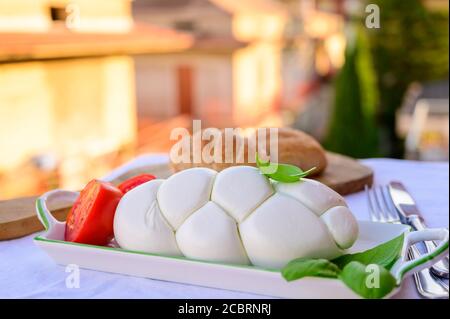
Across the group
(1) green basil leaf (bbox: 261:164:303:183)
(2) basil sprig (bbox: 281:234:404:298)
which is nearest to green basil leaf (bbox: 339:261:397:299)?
(2) basil sprig (bbox: 281:234:404:298)

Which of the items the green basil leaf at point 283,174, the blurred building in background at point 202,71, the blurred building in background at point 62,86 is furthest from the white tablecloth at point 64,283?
the blurred building in background at point 202,71

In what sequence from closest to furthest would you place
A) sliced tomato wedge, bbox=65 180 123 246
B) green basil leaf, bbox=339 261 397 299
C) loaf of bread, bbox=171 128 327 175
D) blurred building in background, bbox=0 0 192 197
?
green basil leaf, bbox=339 261 397 299 → sliced tomato wedge, bbox=65 180 123 246 → loaf of bread, bbox=171 128 327 175 → blurred building in background, bbox=0 0 192 197

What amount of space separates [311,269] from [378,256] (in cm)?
9

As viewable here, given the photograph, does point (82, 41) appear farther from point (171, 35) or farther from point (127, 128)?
point (127, 128)

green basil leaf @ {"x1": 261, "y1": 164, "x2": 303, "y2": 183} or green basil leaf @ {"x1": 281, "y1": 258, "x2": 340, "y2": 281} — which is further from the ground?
green basil leaf @ {"x1": 261, "y1": 164, "x2": 303, "y2": 183}

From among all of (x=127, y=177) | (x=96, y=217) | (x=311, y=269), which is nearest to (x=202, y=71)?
(x=127, y=177)

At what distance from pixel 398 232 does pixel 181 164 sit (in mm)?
464

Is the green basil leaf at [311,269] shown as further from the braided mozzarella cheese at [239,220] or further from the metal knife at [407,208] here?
the metal knife at [407,208]

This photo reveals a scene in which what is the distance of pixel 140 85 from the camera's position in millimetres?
8219

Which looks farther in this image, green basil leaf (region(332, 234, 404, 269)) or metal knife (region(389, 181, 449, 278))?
metal knife (region(389, 181, 449, 278))

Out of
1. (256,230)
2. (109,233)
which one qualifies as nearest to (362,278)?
(256,230)

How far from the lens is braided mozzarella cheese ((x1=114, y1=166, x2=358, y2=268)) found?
1.84ft

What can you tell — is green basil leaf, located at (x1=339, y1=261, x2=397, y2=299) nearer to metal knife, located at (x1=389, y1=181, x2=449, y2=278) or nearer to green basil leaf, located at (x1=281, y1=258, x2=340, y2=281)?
green basil leaf, located at (x1=281, y1=258, x2=340, y2=281)

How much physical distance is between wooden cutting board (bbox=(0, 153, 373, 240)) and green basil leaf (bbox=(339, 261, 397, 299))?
0.47 m
